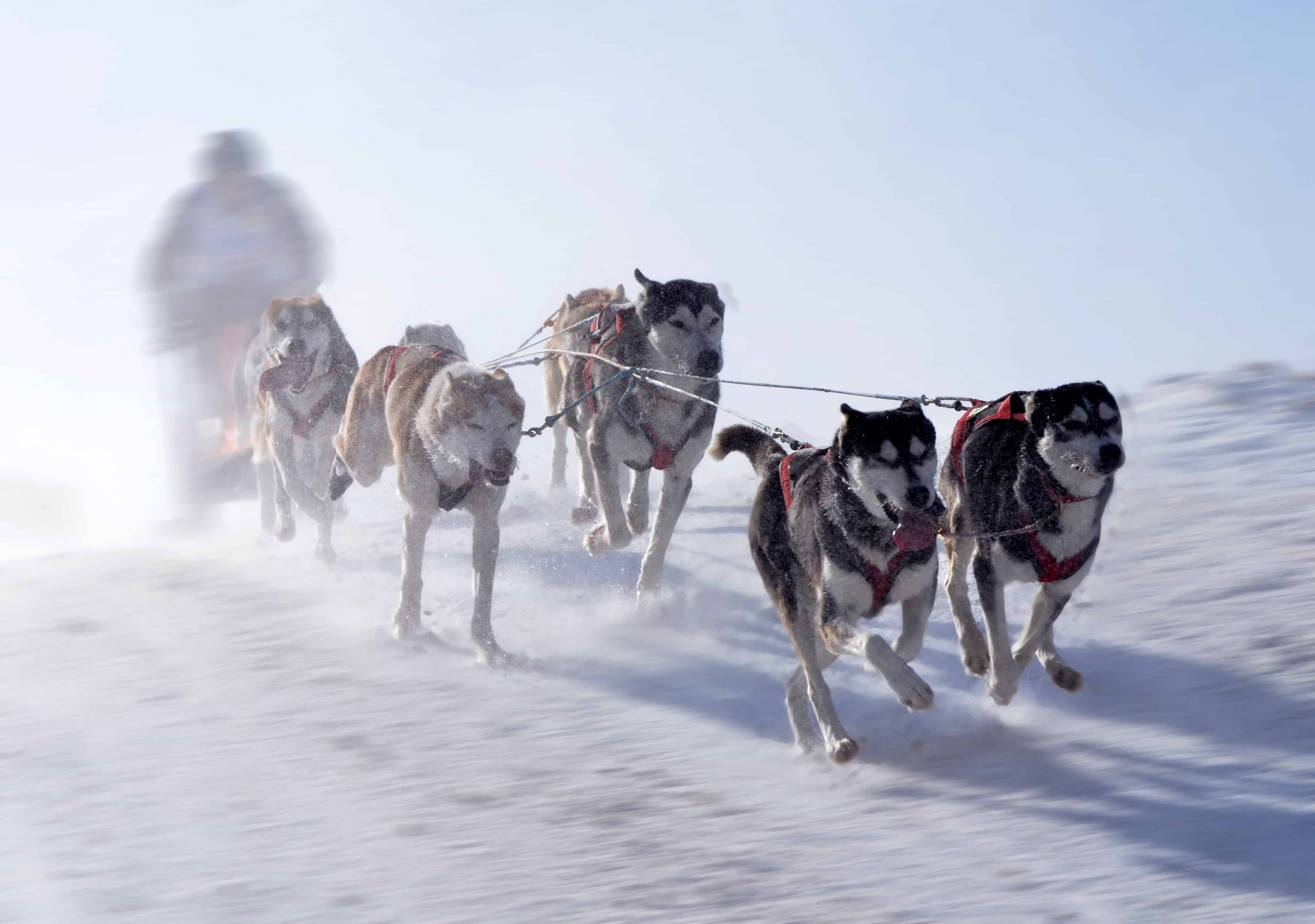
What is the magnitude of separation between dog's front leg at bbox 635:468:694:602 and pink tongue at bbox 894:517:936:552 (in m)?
2.72

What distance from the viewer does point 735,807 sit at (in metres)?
4.11

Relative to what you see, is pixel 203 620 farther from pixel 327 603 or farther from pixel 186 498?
pixel 186 498

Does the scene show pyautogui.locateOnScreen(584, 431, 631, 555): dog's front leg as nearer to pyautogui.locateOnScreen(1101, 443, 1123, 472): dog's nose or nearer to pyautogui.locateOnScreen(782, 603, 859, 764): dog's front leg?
pyautogui.locateOnScreen(782, 603, 859, 764): dog's front leg

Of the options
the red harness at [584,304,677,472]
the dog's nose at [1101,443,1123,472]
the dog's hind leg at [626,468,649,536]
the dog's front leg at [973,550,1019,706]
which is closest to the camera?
the dog's nose at [1101,443,1123,472]

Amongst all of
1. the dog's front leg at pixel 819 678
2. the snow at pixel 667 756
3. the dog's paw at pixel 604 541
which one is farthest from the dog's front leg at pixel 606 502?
the dog's front leg at pixel 819 678

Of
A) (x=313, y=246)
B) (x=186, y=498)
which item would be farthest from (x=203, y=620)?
(x=313, y=246)

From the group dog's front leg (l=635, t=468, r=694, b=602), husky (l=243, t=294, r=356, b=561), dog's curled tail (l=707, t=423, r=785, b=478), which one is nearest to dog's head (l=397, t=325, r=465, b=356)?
husky (l=243, t=294, r=356, b=561)

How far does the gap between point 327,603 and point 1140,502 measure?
13.5 feet

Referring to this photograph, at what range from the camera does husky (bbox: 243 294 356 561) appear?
25.5 ft

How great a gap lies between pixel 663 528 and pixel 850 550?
261cm

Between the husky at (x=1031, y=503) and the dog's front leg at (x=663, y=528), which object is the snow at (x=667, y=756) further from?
the husky at (x=1031, y=503)

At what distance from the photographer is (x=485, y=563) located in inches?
233

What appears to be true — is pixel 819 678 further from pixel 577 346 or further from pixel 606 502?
pixel 577 346

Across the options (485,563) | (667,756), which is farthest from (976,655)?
(485,563)
